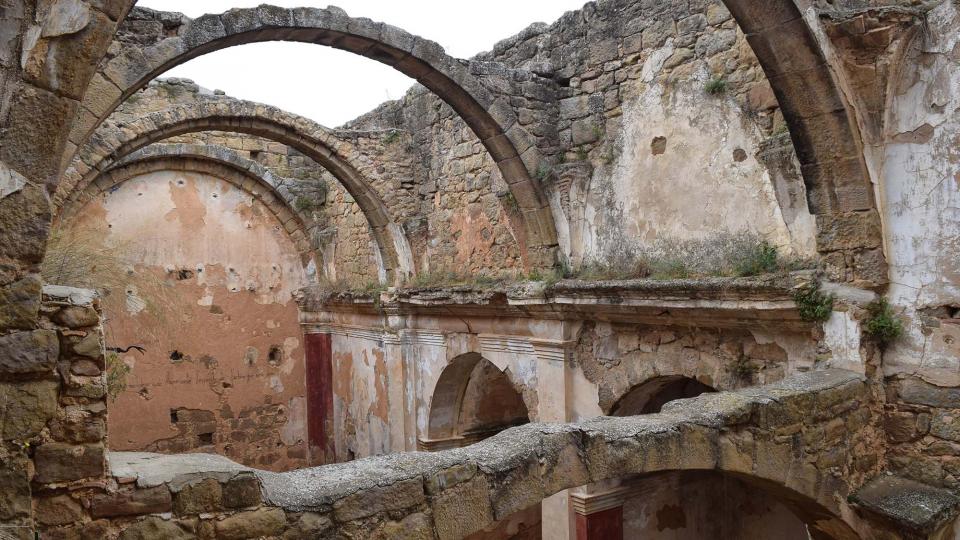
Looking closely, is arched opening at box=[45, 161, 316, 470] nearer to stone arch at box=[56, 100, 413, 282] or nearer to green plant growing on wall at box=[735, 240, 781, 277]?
stone arch at box=[56, 100, 413, 282]

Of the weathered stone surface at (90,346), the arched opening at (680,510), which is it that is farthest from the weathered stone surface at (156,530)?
the arched opening at (680,510)

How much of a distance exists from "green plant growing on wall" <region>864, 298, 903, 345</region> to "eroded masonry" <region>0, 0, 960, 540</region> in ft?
0.04

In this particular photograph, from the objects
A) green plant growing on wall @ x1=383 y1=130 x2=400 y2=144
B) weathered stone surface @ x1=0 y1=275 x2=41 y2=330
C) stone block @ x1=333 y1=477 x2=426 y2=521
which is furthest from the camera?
green plant growing on wall @ x1=383 y1=130 x2=400 y2=144

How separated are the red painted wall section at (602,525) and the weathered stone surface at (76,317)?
14.4 feet

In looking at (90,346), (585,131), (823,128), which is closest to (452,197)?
(585,131)

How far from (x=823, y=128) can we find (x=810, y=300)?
1077mm

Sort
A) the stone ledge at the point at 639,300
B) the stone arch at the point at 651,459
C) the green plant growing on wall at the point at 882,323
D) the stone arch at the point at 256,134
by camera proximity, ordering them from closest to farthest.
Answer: the stone arch at the point at 651,459 → the green plant growing on wall at the point at 882,323 → the stone ledge at the point at 639,300 → the stone arch at the point at 256,134

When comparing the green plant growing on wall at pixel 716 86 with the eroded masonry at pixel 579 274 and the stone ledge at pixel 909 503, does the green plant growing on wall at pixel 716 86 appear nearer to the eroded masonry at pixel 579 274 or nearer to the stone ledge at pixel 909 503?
the eroded masonry at pixel 579 274

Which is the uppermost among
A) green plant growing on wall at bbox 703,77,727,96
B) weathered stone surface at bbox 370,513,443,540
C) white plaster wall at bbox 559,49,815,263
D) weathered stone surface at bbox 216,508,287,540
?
green plant growing on wall at bbox 703,77,727,96

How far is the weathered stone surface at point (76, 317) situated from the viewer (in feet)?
7.50

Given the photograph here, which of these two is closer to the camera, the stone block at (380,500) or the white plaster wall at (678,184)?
the stone block at (380,500)

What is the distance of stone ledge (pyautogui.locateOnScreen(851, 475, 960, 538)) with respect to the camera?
349cm

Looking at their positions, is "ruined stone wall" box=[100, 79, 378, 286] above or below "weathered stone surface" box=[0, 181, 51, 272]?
above

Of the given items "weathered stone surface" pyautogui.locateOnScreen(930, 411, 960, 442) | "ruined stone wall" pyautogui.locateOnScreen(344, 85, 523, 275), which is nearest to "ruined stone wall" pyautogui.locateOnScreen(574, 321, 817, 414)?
"weathered stone surface" pyautogui.locateOnScreen(930, 411, 960, 442)
